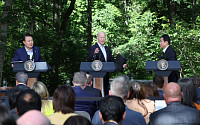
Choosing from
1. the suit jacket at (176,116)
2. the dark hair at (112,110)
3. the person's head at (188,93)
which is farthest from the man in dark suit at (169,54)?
the dark hair at (112,110)

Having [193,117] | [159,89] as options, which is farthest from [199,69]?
[193,117]

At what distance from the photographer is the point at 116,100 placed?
2648 millimetres

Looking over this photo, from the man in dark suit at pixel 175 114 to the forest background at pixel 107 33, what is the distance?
37.9ft

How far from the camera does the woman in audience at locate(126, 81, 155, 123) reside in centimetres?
409

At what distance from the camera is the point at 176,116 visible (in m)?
3.04

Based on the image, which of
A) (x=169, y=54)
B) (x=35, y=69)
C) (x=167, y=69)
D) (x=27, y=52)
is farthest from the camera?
(x=169, y=54)

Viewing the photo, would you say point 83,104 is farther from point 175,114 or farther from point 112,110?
point 112,110

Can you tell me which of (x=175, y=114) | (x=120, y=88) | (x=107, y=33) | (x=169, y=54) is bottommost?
(x=175, y=114)

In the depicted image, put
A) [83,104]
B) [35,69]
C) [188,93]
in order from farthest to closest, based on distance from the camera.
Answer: [35,69]
[83,104]
[188,93]

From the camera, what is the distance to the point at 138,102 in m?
4.13

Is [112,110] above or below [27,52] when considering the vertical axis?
below

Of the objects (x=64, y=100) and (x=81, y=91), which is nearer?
(x=64, y=100)

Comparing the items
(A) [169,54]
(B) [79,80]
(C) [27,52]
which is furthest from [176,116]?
(A) [169,54]

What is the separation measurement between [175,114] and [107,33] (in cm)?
1593
